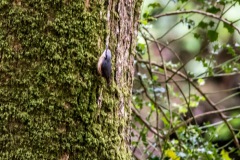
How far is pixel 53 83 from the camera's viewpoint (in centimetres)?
89

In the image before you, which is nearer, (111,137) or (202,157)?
(111,137)

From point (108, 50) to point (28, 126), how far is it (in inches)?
9.1

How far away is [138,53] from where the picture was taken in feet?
6.35

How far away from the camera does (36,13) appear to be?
90cm

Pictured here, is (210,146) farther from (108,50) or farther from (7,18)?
(7,18)

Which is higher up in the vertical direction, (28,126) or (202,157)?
(202,157)

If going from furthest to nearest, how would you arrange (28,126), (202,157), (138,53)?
(138,53) → (202,157) → (28,126)

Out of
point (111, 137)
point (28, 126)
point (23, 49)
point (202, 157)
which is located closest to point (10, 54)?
point (23, 49)

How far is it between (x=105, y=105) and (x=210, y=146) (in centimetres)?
94

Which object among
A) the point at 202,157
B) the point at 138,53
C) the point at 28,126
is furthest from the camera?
the point at 138,53

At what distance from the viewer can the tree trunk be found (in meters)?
0.87

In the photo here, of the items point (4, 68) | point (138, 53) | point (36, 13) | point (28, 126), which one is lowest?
point (28, 126)

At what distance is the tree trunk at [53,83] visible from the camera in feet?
2.84

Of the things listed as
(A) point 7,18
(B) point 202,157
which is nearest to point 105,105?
(A) point 7,18
